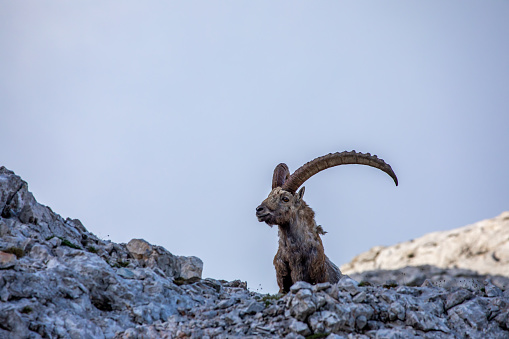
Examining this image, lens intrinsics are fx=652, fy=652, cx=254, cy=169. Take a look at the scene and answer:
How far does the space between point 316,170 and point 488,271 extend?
3216cm

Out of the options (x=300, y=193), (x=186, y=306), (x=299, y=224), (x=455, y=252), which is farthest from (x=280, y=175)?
(x=455, y=252)

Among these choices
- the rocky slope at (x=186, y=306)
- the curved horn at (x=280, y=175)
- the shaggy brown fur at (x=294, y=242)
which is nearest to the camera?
the rocky slope at (x=186, y=306)

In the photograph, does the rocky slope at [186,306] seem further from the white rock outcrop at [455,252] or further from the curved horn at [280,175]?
the white rock outcrop at [455,252]

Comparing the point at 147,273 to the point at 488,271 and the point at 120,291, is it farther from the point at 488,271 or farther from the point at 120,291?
the point at 488,271

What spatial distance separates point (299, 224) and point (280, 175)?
2.44m

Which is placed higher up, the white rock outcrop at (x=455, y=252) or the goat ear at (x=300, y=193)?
the white rock outcrop at (x=455, y=252)

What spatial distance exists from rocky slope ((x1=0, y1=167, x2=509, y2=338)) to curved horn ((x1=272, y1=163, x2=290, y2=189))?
4505 millimetres

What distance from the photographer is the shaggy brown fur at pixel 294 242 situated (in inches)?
737

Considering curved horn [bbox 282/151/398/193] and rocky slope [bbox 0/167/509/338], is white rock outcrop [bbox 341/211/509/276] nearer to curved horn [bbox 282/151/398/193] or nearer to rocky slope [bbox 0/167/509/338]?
Answer: curved horn [bbox 282/151/398/193]

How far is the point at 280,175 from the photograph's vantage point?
21094 millimetres

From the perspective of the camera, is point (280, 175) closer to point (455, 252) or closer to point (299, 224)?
point (299, 224)

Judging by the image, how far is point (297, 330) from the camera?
521 inches

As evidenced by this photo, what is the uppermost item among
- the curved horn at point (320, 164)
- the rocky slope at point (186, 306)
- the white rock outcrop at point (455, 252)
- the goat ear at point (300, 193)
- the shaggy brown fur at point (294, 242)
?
the white rock outcrop at point (455, 252)

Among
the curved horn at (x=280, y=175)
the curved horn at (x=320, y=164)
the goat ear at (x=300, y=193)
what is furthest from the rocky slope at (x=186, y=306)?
the curved horn at (x=280, y=175)
